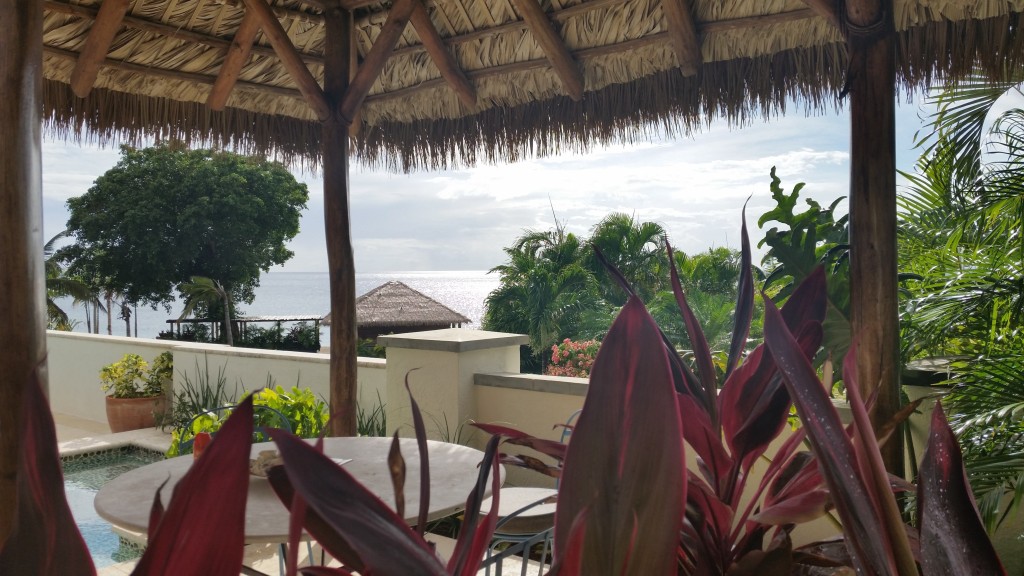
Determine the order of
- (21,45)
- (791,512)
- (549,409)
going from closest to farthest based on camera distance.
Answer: (791,512) < (21,45) < (549,409)

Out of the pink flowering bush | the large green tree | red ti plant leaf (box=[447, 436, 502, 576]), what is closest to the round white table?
red ti plant leaf (box=[447, 436, 502, 576])

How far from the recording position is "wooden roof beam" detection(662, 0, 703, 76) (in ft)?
10.3

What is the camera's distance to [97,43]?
10.8ft

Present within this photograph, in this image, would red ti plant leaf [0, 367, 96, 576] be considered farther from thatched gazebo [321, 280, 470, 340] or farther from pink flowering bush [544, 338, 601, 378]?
thatched gazebo [321, 280, 470, 340]

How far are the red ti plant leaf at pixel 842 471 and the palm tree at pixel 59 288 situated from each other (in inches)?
786

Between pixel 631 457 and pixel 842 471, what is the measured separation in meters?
0.08

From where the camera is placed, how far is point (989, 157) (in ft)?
13.4

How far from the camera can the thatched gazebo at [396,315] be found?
16188 mm

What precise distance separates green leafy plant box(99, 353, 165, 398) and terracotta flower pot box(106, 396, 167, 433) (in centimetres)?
7

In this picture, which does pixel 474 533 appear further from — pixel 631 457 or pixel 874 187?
pixel 874 187

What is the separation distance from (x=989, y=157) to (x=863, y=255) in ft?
8.61

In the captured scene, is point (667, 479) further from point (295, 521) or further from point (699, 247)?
point (699, 247)

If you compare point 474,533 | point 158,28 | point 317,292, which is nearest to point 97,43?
point 158,28

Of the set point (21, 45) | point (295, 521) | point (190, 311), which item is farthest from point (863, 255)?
point (190, 311)
